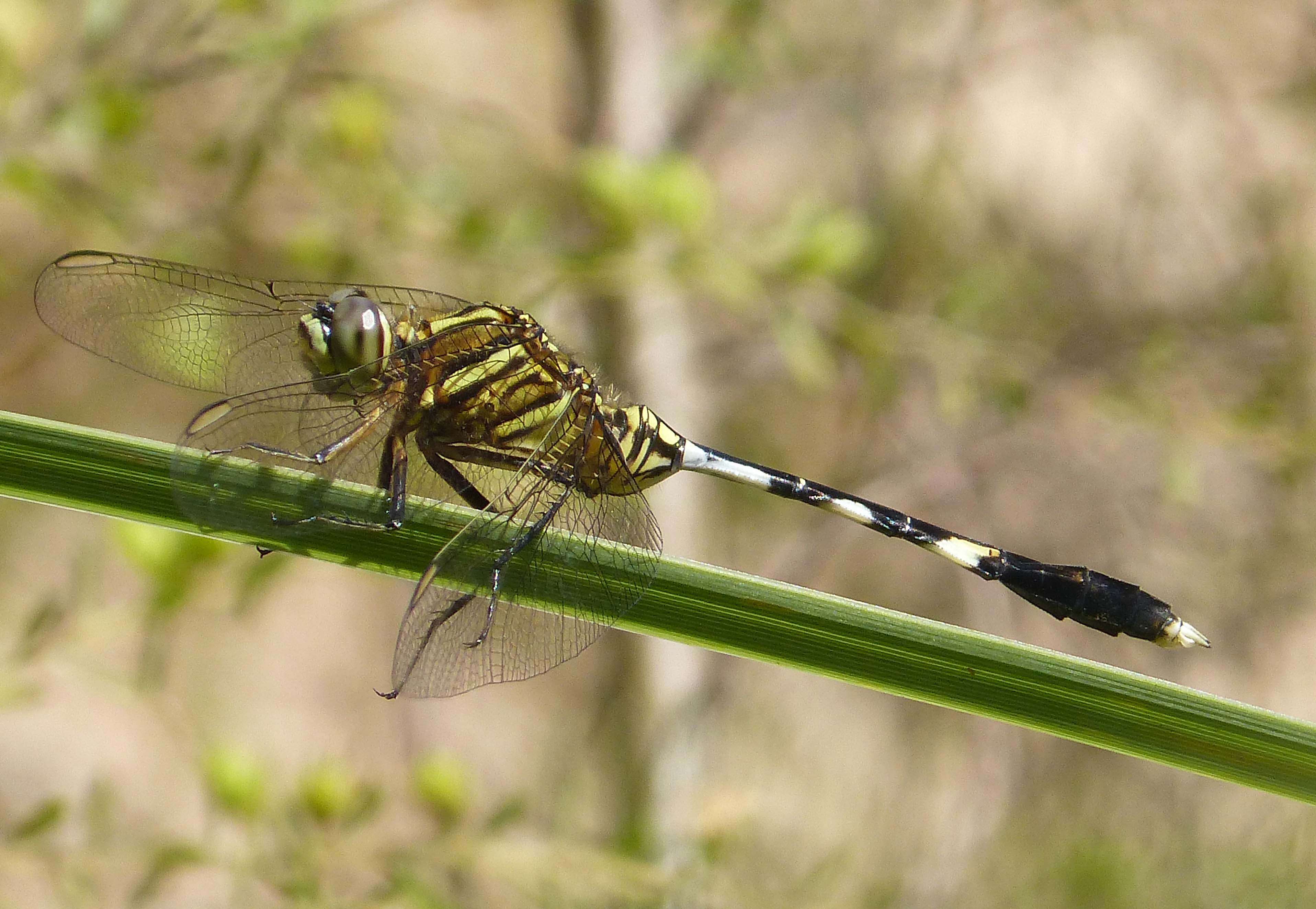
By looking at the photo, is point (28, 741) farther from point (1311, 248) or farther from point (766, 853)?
point (1311, 248)

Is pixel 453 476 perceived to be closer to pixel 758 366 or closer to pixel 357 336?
pixel 357 336

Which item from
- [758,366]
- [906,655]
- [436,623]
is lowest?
[436,623]

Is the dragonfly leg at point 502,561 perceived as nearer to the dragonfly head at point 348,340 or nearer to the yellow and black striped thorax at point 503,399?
the yellow and black striped thorax at point 503,399

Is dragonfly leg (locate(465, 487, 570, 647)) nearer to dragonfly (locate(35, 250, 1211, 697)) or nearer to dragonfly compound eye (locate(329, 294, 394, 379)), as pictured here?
dragonfly (locate(35, 250, 1211, 697))

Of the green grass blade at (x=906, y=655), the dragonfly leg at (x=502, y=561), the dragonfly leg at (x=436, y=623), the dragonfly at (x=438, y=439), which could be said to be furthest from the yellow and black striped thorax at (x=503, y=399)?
the green grass blade at (x=906, y=655)

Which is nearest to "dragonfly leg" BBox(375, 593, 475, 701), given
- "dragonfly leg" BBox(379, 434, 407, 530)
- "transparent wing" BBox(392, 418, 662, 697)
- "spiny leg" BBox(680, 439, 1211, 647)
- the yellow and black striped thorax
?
"transparent wing" BBox(392, 418, 662, 697)

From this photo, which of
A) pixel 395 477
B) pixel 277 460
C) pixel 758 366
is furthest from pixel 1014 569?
pixel 758 366

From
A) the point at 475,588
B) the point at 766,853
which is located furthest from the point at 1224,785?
the point at 475,588
